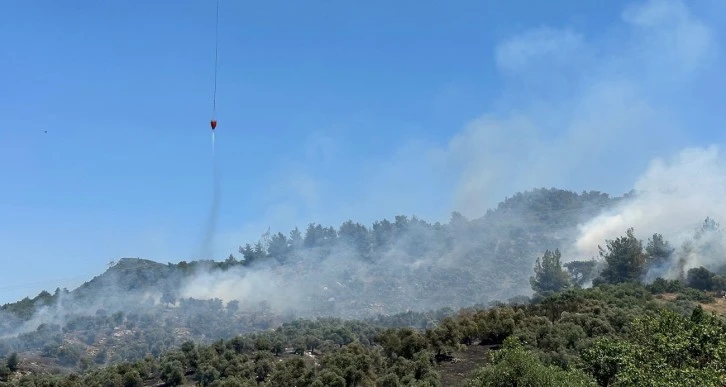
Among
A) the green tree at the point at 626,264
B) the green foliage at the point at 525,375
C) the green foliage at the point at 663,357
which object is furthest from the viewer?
the green tree at the point at 626,264

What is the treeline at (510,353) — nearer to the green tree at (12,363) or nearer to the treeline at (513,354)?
the treeline at (513,354)

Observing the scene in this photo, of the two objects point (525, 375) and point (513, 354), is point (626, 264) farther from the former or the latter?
point (525, 375)

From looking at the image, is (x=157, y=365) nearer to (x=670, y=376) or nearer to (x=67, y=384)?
(x=67, y=384)

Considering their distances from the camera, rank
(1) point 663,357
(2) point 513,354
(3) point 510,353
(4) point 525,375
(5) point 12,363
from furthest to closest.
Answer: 1. (5) point 12,363
2. (3) point 510,353
3. (2) point 513,354
4. (1) point 663,357
5. (4) point 525,375

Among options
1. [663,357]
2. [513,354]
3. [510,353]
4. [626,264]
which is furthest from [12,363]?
[626,264]

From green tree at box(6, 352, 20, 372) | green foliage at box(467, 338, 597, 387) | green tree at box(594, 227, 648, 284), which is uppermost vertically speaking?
green tree at box(594, 227, 648, 284)

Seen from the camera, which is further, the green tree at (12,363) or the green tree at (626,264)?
the green tree at (626,264)

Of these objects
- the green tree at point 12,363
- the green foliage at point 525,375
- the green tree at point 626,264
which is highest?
the green tree at point 626,264

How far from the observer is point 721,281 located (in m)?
160

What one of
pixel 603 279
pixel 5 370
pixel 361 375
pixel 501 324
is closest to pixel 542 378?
pixel 361 375

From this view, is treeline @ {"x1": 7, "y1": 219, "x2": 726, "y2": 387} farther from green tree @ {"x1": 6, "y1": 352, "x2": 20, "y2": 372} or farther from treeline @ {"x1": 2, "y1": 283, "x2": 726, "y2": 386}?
green tree @ {"x1": 6, "y1": 352, "x2": 20, "y2": 372}

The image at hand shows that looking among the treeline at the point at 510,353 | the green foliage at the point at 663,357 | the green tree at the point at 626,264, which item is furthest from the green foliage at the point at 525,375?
the green tree at the point at 626,264

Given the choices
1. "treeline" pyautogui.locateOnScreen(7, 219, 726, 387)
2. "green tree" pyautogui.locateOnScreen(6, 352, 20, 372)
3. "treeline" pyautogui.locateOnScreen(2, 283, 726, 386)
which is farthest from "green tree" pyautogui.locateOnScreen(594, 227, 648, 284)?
"green tree" pyautogui.locateOnScreen(6, 352, 20, 372)

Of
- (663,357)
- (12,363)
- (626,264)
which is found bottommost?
(663,357)
